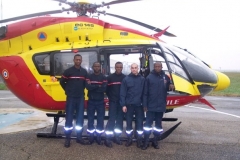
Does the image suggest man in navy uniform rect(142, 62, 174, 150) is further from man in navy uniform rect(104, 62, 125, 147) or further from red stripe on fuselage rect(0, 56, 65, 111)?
red stripe on fuselage rect(0, 56, 65, 111)

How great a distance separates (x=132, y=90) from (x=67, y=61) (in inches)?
70.3

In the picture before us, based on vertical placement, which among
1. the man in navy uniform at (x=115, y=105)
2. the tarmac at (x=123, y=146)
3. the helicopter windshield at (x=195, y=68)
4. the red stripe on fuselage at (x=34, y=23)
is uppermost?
the red stripe on fuselage at (x=34, y=23)

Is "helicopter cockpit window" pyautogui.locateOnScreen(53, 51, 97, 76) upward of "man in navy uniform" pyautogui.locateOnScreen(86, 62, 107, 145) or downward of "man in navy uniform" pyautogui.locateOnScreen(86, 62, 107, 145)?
upward

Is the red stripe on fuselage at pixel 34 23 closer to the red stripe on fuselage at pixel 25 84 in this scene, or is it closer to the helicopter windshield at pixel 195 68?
the red stripe on fuselage at pixel 25 84

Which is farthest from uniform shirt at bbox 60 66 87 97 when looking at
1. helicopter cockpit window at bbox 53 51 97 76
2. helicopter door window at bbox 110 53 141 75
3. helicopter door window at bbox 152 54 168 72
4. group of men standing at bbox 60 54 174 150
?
helicopter door window at bbox 152 54 168 72

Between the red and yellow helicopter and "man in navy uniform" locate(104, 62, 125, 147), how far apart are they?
1.84 feet

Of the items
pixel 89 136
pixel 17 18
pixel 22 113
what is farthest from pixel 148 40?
pixel 22 113

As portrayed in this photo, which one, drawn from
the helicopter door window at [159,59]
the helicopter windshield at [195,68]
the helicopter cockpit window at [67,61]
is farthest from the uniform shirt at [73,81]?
the helicopter windshield at [195,68]

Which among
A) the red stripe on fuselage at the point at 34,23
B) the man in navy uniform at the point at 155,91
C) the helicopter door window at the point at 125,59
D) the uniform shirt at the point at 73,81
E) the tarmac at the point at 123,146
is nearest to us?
the tarmac at the point at 123,146

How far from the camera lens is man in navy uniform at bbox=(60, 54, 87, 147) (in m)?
5.38

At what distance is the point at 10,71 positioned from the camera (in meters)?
6.03

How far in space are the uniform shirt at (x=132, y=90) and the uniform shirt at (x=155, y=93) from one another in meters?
0.11

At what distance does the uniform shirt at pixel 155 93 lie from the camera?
522 centimetres

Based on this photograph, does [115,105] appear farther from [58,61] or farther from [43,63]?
[43,63]
